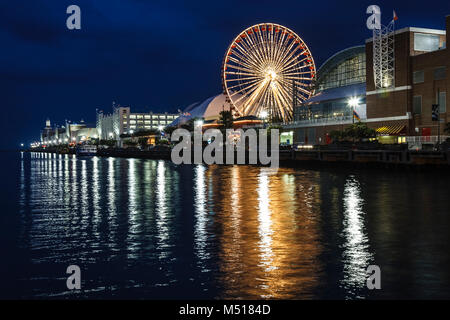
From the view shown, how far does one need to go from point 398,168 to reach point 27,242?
43.2 meters

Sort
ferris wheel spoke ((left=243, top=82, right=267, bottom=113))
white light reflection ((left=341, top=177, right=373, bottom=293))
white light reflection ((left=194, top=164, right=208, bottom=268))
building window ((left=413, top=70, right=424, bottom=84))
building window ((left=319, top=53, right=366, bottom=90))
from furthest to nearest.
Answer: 1. building window ((left=319, top=53, right=366, bottom=90))
2. ferris wheel spoke ((left=243, top=82, right=267, bottom=113))
3. building window ((left=413, top=70, right=424, bottom=84))
4. white light reflection ((left=194, top=164, right=208, bottom=268))
5. white light reflection ((left=341, top=177, right=373, bottom=293))

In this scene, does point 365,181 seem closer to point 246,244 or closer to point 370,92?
point 246,244

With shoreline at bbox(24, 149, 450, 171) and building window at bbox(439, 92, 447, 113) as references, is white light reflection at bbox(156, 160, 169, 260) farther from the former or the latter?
building window at bbox(439, 92, 447, 113)

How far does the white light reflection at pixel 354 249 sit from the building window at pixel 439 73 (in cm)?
5123

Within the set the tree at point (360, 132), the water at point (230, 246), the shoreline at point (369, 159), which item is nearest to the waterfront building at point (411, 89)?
the tree at point (360, 132)

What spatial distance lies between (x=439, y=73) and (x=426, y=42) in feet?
27.3

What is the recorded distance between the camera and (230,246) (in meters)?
16.3

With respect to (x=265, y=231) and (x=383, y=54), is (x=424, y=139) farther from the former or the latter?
(x=265, y=231)

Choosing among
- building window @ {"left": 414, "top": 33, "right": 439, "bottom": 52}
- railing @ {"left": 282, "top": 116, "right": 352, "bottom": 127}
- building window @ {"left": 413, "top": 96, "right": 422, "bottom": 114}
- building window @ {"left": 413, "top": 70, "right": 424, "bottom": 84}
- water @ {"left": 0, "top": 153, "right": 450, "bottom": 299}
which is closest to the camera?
water @ {"left": 0, "top": 153, "right": 450, "bottom": 299}

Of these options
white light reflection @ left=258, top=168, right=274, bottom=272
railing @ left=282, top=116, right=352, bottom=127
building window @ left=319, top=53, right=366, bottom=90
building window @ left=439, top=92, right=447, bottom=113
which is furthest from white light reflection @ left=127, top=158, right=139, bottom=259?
building window @ left=319, top=53, right=366, bottom=90

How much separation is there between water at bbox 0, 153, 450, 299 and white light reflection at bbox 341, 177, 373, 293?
0.04m

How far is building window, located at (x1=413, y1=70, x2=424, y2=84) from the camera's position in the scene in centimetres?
7375

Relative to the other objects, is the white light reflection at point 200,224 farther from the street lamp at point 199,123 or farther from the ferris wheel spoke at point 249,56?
the street lamp at point 199,123

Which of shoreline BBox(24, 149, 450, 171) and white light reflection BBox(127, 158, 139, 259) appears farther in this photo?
shoreline BBox(24, 149, 450, 171)
